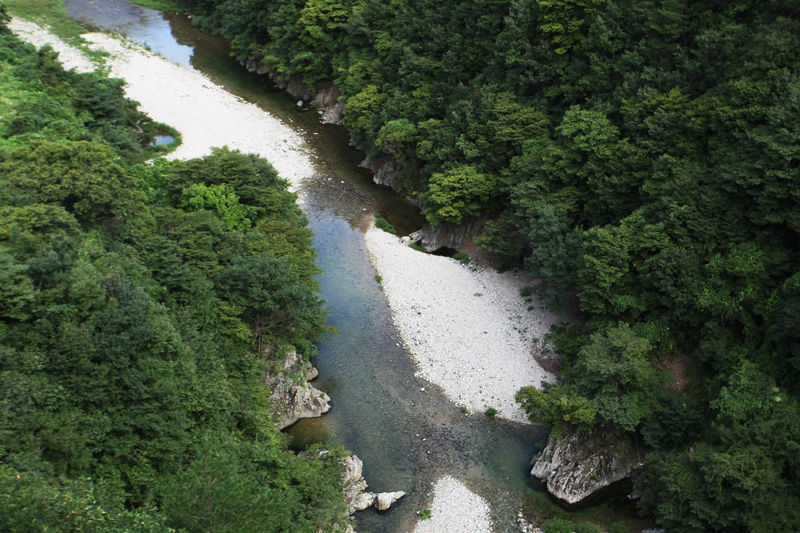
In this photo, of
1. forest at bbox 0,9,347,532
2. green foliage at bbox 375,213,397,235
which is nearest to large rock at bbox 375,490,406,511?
forest at bbox 0,9,347,532

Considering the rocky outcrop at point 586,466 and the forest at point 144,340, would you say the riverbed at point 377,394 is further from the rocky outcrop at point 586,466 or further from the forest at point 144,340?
the forest at point 144,340

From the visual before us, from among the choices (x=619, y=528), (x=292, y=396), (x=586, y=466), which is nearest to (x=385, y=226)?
(x=292, y=396)

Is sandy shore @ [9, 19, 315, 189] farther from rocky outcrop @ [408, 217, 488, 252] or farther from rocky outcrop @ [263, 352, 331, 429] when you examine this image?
rocky outcrop @ [263, 352, 331, 429]

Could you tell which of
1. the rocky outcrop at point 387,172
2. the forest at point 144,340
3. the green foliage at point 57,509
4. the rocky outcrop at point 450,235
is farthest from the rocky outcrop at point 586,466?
the rocky outcrop at point 387,172

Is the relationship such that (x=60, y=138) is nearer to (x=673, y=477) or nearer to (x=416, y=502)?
(x=416, y=502)

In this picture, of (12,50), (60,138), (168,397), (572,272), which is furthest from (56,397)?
(12,50)

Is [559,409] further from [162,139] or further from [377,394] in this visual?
[162,139]
